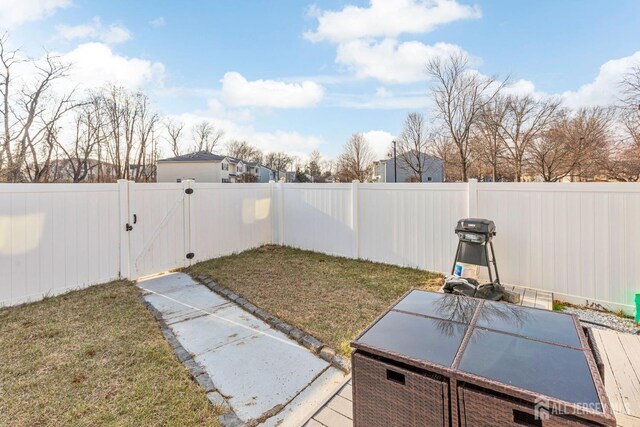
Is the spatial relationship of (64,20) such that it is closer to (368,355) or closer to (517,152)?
(368,355)

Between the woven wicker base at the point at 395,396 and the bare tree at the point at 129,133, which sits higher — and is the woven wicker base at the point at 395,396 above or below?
below

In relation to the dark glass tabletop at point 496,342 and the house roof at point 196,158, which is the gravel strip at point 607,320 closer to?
the dark glass tabletop at point 496,342

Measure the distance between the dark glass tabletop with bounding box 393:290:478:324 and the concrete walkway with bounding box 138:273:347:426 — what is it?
92cm

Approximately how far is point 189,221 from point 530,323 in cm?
560

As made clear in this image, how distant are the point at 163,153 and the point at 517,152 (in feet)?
95.5

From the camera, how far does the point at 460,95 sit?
69.1ft

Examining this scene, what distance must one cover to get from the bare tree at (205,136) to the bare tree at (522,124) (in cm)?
2988

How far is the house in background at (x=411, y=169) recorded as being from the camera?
29.1 metres

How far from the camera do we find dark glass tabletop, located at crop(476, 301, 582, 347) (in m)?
1.52

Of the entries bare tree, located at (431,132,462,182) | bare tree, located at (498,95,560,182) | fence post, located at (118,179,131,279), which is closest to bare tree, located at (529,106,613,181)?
bare tree, located at (498,95,560,182)

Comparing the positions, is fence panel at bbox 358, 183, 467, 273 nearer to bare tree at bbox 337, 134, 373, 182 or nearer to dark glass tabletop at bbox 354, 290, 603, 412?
dark glass tabletop at bbox 354, 290, 603, 412

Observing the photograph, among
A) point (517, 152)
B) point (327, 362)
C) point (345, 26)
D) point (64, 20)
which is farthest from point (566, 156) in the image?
point (64, 20)

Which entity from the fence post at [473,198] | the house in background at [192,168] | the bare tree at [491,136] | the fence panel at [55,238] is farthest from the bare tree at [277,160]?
the fence post at [473,198]

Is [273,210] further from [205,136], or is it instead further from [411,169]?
[205,136]
